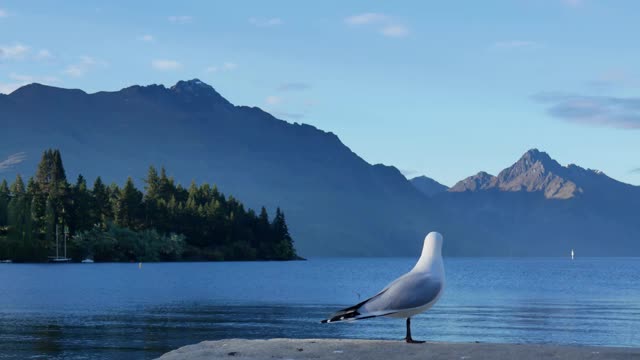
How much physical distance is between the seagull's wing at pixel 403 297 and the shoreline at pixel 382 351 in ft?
2.46

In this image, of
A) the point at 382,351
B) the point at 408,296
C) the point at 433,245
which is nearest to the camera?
the point at 382,351

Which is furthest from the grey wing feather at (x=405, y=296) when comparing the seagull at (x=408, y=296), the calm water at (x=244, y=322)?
the calm water at (x=244, y=322)

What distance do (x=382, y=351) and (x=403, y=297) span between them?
1653 mm

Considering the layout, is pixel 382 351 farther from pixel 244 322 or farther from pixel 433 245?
pixel 244 322

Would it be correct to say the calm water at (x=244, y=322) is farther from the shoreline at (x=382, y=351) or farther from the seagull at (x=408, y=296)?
the seagull at (x=408, y=296)

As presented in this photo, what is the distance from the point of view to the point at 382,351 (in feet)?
66.6

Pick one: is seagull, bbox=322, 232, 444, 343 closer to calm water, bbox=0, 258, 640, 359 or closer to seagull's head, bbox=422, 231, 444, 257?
seagull's head, bbox=422, 231, 444, 257

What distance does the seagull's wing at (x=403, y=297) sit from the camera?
21.3 m

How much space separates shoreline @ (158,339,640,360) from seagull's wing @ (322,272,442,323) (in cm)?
75

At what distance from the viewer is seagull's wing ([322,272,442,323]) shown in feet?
70.0

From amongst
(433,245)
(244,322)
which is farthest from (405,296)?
(244,322)

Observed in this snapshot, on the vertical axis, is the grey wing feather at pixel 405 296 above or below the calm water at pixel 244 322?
above

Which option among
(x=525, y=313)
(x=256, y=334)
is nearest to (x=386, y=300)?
(x=256, y=334)

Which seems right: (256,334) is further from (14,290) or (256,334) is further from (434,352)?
(14,290)
